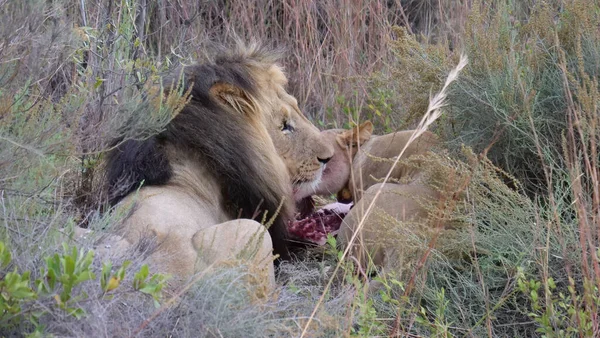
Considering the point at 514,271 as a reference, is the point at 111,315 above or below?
above

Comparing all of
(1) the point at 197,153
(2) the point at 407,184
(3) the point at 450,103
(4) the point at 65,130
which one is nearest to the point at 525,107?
(3) the point at 450,103

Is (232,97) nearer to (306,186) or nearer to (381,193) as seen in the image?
(306,186)

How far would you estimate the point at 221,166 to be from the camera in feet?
12.5

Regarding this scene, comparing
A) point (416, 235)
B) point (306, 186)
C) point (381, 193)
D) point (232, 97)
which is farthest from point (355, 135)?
point (416, 235)

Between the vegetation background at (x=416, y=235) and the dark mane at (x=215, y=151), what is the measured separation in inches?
3.9

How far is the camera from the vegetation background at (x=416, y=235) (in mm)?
2605

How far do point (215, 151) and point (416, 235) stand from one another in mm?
899

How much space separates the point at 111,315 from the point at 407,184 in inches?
75.3

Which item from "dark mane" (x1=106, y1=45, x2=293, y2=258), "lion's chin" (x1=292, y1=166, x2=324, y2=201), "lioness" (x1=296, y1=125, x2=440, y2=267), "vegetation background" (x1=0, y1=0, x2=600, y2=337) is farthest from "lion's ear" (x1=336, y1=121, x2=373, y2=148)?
"dark mane" (x1=106, y1=45, x2=293, y2=258)

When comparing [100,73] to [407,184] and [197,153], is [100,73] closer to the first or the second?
[197,153]

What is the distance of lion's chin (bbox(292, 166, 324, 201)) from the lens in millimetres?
4197

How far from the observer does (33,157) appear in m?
3.08

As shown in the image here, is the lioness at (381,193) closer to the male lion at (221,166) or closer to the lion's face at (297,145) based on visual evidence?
the lion's face at (297,145)

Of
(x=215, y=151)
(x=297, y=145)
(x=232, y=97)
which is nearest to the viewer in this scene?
(x=215, y=151)
